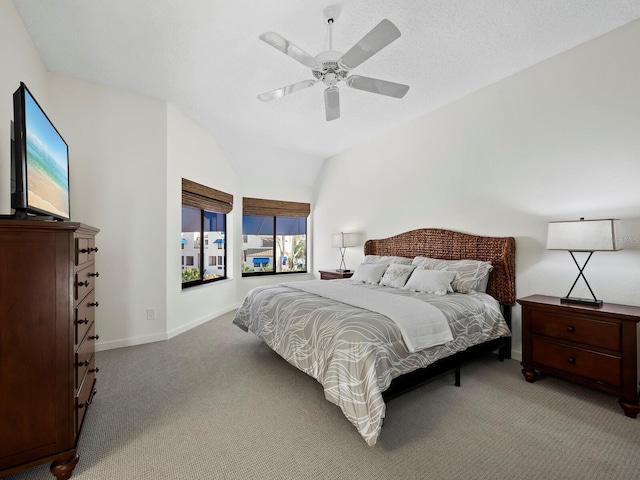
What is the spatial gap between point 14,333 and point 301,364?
1650mm

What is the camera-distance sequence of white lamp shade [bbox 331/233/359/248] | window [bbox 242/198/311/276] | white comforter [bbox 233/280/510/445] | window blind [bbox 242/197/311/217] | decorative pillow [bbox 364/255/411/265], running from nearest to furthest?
white comforter [bbox 233/280/510/445] < decorative pillow [bbox 364/255/411/265] < white lamp shade [bbox 331/233/359/248] < window blind [bbox 242/197/311/217] < window [bbox 242/198/311/276]

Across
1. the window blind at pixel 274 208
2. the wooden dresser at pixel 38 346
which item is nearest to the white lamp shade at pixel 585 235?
the wooden dresser at pixel 38 346

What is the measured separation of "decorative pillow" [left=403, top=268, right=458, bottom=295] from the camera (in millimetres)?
2977

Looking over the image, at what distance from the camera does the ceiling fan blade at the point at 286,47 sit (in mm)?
1884

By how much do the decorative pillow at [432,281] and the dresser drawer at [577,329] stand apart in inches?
28.9

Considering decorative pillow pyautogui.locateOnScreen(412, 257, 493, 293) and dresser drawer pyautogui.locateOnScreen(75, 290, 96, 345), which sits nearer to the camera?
dresser drawer pyautogui.locateOnScreen(75, 290, 96, 345)

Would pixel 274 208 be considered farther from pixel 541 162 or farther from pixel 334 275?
pixel 541 162

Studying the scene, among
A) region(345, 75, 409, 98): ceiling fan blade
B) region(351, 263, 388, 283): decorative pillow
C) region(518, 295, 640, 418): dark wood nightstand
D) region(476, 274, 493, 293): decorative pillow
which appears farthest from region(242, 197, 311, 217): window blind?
region(518, 295, 640, 418): dark wood nightstand

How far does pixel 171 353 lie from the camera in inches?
124

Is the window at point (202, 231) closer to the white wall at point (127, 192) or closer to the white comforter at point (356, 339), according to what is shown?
the white wall at point (127, 192)

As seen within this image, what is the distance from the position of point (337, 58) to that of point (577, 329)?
2.73m

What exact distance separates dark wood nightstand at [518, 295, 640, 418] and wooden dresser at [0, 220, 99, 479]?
3223 mm

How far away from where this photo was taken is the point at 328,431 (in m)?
1.89

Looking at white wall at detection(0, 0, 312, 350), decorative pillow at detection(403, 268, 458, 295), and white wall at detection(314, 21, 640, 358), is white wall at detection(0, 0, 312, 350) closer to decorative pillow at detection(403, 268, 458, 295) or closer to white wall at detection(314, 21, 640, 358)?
decorative pillow at detection(403, 268, 458, 295)
